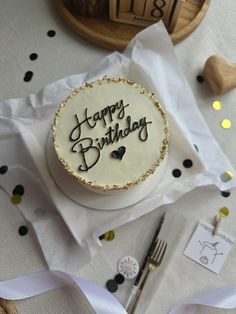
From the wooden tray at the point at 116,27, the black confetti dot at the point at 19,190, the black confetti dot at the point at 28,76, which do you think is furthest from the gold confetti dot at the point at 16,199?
the wooden tray at the point at 116,27

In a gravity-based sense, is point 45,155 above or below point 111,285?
above

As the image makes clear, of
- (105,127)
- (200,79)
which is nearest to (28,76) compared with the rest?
(105,127)

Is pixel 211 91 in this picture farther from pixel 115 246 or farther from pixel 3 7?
pixel 3 7

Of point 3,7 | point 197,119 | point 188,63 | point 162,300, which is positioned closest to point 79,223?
point 162,300

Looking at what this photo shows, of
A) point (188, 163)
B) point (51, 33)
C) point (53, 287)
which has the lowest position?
point (53, 287)

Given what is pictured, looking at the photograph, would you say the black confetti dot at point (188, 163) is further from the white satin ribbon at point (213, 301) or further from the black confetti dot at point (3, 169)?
the black confetti dot at point (3, 169)

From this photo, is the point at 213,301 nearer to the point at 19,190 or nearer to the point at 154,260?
the point at 154,260

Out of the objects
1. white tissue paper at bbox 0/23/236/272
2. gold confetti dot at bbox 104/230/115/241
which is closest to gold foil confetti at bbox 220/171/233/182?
white tissue paper at bbox 0/23/236/272
